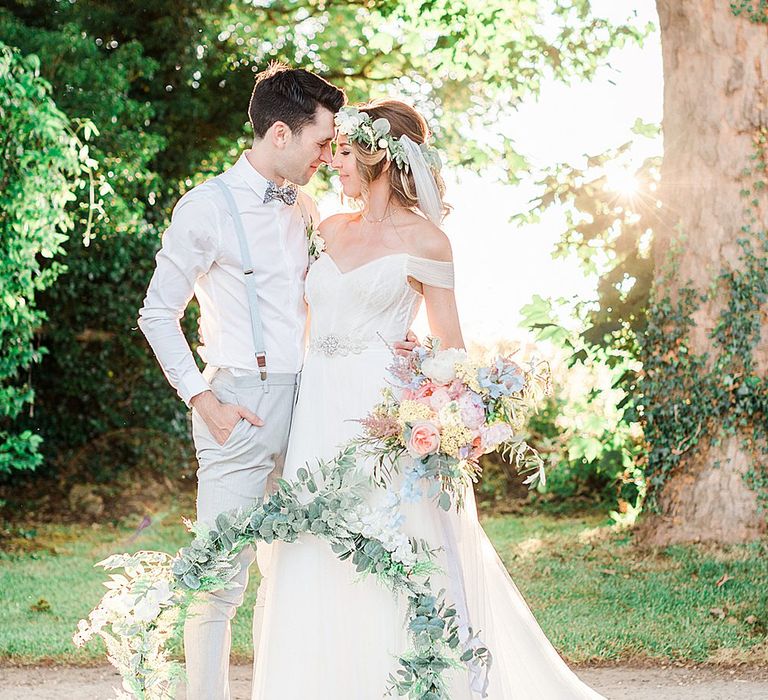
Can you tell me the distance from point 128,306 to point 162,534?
2.10 meters

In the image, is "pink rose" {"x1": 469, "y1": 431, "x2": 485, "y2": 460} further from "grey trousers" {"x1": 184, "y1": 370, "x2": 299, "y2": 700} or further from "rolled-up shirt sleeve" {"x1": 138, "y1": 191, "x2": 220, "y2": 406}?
"rolled-up shirt sleeve" {"x1": 138, "y1": 191, "x2": 220, "y2": 406}

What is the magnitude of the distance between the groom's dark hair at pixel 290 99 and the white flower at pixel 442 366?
97 cm

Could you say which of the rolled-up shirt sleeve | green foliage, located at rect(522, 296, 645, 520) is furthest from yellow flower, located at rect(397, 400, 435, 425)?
green foliage, located at rect(522, 296, 645, 520)

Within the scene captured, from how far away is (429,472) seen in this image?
10.7ft

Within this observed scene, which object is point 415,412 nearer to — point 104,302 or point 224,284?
point 224,284

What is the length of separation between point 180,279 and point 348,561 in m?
1.03

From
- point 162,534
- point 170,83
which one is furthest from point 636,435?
point 170,83

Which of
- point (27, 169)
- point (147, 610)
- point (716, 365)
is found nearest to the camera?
point (147, 610)

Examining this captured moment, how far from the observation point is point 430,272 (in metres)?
3.52

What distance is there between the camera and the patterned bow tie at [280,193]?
3643 mm

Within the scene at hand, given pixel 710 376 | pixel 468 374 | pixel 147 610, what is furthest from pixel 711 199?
pixel 147 610

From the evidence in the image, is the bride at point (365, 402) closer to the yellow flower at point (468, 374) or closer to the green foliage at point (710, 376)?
the yellow flower at point (468, 374)

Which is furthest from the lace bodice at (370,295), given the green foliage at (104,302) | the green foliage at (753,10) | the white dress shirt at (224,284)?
the green foliage at (104,302)

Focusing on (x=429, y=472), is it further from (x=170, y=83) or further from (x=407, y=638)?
(x=170, y=83)
